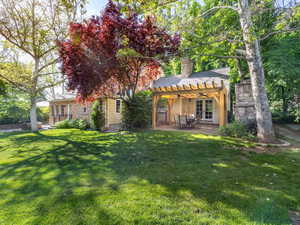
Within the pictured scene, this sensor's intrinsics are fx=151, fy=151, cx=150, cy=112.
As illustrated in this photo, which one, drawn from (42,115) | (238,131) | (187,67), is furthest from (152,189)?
(42,115)

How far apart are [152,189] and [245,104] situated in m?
6.66

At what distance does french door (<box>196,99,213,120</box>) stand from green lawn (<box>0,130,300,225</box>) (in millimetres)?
8266

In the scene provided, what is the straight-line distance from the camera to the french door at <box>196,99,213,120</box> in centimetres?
1313

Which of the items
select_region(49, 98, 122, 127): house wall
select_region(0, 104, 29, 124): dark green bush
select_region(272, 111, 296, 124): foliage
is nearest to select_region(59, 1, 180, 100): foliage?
select_region(49, 98, 122, 127): house wall

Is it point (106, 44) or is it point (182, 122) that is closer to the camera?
point (106, 44)

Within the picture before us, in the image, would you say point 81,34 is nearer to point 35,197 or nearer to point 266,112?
point 35,197

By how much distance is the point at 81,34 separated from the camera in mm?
7203

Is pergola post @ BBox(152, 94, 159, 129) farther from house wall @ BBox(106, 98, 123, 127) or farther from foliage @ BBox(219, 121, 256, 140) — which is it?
foliage @ BBox(219, 121, 256, 140)

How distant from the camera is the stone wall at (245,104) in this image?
722cm

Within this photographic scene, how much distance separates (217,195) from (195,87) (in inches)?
266

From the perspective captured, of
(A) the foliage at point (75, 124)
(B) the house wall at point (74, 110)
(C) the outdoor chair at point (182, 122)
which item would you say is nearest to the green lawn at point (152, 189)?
(C) the outdoor chair at point (182, 122)

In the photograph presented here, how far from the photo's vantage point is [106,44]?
282 inches

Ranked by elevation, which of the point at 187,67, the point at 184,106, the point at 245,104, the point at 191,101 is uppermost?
the point at 187,67

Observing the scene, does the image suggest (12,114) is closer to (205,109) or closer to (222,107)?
(205,109)
